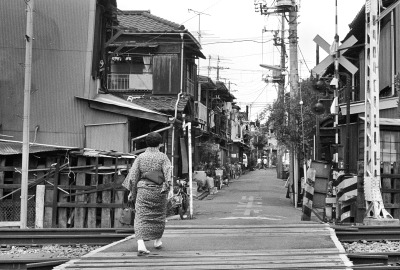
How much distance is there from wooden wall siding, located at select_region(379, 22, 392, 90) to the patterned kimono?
16.7 meters

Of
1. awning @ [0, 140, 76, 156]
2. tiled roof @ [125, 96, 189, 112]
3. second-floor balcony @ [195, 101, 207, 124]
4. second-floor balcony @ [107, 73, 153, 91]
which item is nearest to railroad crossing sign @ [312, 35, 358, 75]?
awning @ [0, 140, 76, 156]

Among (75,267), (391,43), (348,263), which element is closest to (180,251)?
(75,267)

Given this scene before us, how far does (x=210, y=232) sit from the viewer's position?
36.5 ft

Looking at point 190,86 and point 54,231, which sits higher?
point 190,86

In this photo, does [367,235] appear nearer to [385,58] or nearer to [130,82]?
[385,58]

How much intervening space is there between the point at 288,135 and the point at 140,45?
9168 millimetres

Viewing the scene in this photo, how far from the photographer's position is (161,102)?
1142 inches

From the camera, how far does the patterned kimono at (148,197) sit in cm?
875

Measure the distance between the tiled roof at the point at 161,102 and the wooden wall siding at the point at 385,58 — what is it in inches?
374

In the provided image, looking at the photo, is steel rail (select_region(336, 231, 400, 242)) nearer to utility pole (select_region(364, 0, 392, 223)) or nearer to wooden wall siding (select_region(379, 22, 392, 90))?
utility pole (select_region(364, 0, 392, 223))

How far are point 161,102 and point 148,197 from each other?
2041 centimetres

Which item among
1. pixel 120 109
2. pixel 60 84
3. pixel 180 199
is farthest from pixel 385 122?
pixel 60 84

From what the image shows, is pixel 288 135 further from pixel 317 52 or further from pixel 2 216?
pixel 2 216

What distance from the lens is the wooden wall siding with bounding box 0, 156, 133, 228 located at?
15.0m
